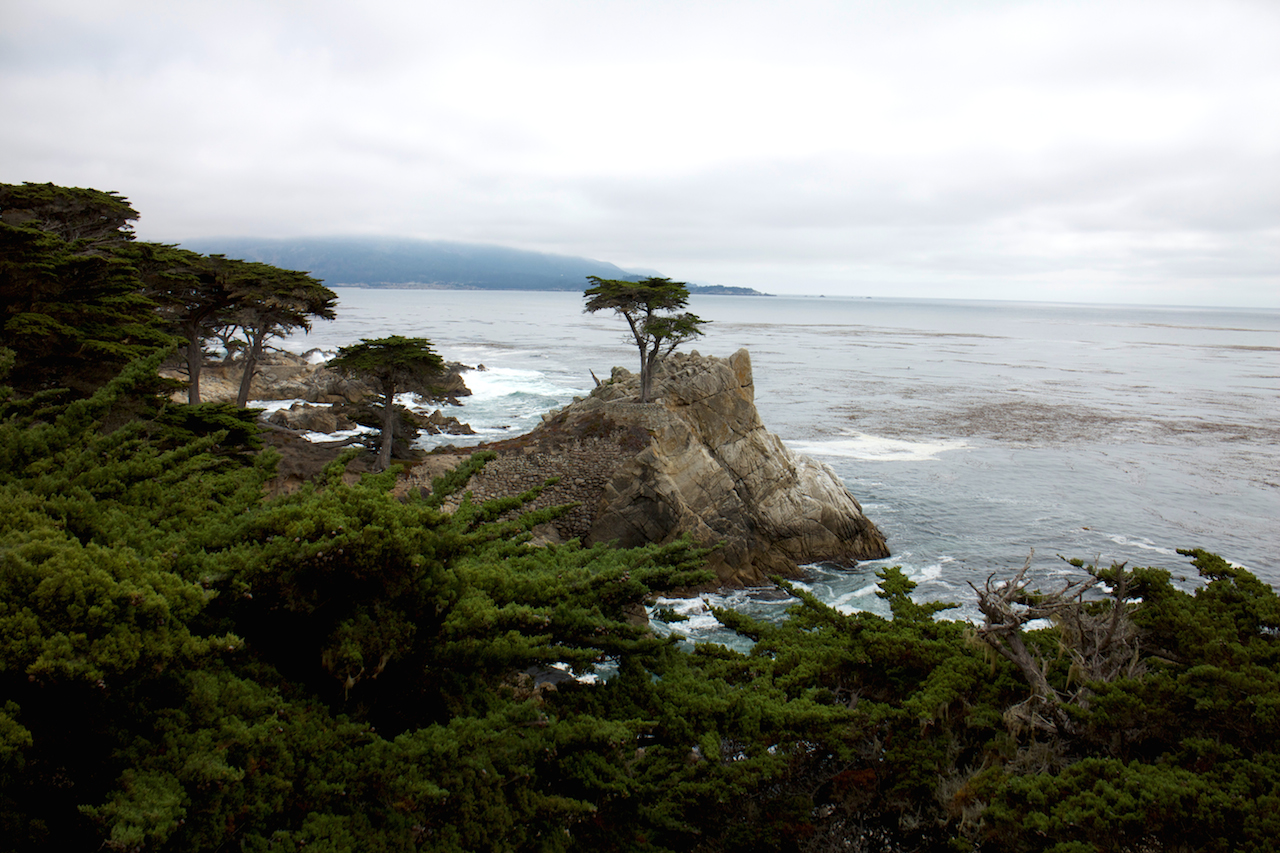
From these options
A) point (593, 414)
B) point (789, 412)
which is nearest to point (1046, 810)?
point (593, 414)

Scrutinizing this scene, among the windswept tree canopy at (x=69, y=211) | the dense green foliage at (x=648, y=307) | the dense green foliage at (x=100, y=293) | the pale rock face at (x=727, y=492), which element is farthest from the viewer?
the dense green foliage at (x=648, y=307)

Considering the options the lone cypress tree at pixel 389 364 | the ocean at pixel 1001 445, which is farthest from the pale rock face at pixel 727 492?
the lone cypress tree at pixel 389 364

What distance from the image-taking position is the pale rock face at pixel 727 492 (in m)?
19.0

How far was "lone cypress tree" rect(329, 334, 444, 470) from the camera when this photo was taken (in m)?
19.6

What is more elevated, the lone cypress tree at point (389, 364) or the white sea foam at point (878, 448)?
the lone cypress tree at point (389, 364)

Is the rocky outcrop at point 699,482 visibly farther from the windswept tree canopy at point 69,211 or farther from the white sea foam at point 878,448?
the windswept tree canopy at point 69,211

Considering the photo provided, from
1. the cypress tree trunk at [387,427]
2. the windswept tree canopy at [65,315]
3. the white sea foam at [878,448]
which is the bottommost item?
the white sea foam at [878,448]

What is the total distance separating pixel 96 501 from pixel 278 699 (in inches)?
90.3

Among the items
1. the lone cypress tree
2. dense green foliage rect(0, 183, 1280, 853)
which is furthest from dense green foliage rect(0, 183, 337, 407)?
dense green foliage rect(0, 183, 1280, 853)

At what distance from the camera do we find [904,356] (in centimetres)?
7656

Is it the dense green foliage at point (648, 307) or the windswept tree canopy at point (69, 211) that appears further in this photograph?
the dense green foliage at point (648, 307)

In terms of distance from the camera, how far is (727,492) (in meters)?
20.3

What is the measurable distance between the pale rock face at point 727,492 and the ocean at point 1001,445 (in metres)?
1.06

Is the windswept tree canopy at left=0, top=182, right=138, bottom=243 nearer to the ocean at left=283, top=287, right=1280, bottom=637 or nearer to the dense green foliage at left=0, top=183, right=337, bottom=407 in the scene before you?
the dense green foliage at left=0, top=183, right=337, bottom=407
